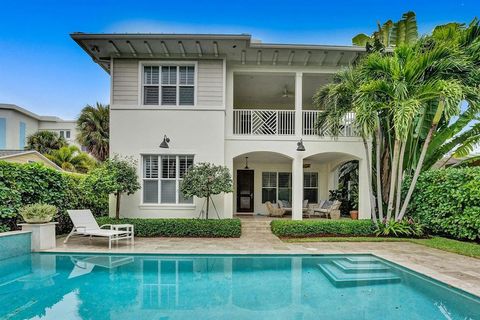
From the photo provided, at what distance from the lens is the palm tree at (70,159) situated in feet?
84.6

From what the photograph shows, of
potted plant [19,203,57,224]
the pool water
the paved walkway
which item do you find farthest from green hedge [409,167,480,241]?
potted plant [19,203,57,224]

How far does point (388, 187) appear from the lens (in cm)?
1330

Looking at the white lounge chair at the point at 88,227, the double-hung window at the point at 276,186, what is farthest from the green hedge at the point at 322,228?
the double-hung window at the point at 276,186

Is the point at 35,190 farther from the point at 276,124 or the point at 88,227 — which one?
the point at 276,124

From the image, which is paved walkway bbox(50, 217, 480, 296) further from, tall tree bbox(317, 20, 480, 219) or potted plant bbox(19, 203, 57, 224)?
tall tree bbox(317, 20, 480, 219)

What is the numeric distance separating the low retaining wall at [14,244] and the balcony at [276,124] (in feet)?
28.3

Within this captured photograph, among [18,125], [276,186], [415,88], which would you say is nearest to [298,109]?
[415,88]

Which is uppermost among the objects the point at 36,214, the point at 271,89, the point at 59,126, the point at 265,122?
the point at 59,126

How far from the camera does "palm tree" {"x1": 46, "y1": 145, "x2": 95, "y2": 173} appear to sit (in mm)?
25781

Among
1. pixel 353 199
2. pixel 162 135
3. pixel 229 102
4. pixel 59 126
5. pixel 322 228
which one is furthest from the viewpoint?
pixel 59 126

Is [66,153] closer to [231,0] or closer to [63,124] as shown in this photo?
[63,124]

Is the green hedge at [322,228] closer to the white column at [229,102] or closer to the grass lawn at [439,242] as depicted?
the grass lawn at [439,242]

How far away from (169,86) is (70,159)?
17.2 metres

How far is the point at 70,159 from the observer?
26.2 meters
